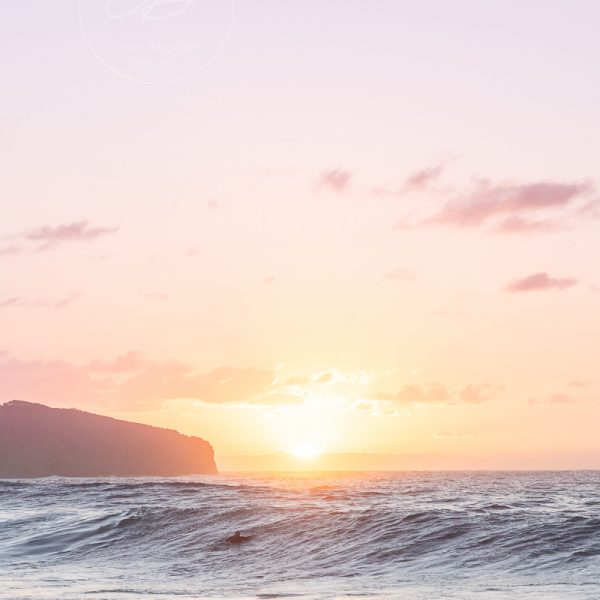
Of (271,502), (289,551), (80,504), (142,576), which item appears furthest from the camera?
(80,504)

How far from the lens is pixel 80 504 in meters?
62.4

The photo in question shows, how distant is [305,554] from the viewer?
32250 millimetres

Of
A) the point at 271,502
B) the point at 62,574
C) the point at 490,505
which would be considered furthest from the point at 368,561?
the point at 271,502

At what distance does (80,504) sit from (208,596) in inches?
A: 1621

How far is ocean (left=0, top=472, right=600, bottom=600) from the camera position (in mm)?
23891

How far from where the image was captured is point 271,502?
5197 cm

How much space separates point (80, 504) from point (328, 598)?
43.4m

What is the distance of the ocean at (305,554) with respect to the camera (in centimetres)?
2389

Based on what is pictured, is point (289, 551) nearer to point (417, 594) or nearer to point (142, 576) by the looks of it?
point (142, 576)

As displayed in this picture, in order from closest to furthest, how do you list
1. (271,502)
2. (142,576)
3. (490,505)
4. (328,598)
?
(328,598)
(142,576)
(490,505)
(271,502)

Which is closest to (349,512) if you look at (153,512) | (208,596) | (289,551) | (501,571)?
(289,551)

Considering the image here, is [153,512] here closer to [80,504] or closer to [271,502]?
[271,502]

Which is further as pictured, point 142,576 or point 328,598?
point 142,576

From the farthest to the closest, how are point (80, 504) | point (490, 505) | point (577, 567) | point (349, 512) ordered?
point (80, 504) → point (490, 505) → point (349, 512) → point (577, 567)
